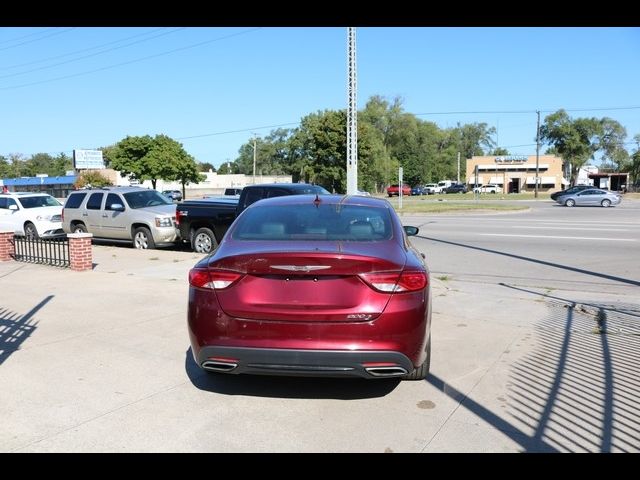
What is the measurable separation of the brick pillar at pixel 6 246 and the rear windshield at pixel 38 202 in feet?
16.1

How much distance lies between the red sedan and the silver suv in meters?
11.0

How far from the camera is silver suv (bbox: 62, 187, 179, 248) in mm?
14695

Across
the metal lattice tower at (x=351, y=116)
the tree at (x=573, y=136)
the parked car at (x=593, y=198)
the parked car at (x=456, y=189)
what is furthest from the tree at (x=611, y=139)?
the metal lattice tower at (x=351, y=116)

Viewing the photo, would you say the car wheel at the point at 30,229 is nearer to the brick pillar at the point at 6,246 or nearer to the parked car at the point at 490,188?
the brick pillar at the point at 6,246

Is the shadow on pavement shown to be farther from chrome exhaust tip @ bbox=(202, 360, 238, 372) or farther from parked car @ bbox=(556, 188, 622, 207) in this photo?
parked car @ bbox=(556, 188, 622, 207)

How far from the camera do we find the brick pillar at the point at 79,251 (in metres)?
10.8

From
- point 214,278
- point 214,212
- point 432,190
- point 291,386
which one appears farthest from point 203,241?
point 432,190

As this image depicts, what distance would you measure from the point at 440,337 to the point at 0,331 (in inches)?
193

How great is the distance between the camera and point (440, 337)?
616 centimetres

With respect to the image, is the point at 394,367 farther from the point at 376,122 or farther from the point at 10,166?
the point at 10,166

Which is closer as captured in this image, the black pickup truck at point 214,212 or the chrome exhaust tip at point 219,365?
the chrome exhaust tip at point 219,365

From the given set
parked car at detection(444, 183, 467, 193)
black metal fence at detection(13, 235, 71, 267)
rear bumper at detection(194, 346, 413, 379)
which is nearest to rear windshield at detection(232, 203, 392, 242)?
rear bumper at detection(194, 346, 413, 379)

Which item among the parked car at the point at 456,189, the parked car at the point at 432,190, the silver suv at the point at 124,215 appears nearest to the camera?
the silver suv at the point at 124,215

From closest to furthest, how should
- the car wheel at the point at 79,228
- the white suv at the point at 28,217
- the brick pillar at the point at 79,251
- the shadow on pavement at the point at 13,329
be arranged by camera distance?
the shadow on pavement at the point at 13,329, the brick pillar at the point at 79,251, the car wheel at the point at 79,228, the white suv at the point at 28,217
